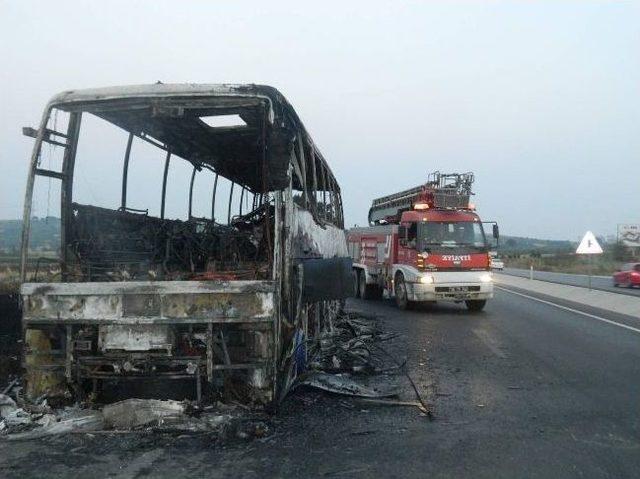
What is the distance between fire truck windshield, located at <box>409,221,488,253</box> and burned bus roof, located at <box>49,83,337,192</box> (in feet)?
27.5

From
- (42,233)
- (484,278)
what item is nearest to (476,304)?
(484,278)

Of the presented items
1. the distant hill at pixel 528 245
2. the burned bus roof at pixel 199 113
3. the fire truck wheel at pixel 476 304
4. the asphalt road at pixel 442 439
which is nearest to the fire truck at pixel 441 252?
the fire truck wheel at pixel 476 304

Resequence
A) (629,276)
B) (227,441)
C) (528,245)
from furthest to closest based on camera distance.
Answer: (528,245) → (629,276) → (227,441)

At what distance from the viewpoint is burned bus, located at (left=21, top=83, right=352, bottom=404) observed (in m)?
5.80

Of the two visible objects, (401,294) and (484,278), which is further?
(401,294)

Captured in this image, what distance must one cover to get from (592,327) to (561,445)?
9.28 metres

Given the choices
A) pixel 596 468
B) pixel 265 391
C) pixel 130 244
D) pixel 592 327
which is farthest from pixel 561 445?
pixel 592 327

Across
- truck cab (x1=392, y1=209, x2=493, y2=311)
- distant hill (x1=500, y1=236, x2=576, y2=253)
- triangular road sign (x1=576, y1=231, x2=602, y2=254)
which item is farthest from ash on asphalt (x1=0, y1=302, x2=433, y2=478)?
distant hill (x1=500, y1=236, x2=576, y2=253)

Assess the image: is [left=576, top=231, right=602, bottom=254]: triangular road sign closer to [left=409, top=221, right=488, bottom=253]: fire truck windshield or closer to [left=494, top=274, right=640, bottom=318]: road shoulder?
[left=494, top=274, right=640, bottom=318]: road shoulder

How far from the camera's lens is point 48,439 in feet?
17.2

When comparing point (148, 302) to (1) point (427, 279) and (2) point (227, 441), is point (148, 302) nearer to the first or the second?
(2) point (227, 441)

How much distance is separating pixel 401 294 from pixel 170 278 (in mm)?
11306

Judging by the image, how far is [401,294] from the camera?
17031 millimetres

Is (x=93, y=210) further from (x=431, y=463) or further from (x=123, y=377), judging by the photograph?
(x=431, y=463)
